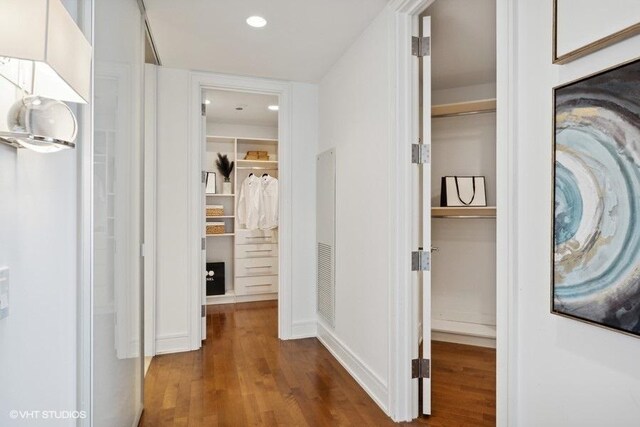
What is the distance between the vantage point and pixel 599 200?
3.18 ft

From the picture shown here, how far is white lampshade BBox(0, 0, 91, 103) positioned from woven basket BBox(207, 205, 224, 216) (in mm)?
4020

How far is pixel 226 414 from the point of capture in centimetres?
Result: 221

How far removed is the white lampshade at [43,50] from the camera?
0.62 meters

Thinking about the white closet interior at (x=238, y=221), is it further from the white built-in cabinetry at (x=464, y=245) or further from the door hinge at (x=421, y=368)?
the door hinge at (x=421, y=368)

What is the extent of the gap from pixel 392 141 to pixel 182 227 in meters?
2.13

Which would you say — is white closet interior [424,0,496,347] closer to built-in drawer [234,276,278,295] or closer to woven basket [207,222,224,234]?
built-in drawer [234,276,278,295]

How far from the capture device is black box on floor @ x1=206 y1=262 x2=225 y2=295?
4.81 meters

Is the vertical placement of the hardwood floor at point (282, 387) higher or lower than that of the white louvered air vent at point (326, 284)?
lower

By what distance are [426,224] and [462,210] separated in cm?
128

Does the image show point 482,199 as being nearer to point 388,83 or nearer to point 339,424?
point 388,83

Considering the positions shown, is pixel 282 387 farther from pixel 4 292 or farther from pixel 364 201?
pixel 4 292

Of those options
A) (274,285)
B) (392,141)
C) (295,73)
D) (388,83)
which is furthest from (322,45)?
(274,285)

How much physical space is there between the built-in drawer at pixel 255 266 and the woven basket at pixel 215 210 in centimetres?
71

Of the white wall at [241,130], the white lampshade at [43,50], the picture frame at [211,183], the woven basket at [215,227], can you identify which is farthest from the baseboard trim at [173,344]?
the white wall at [241,130]
